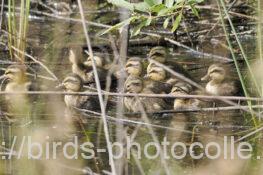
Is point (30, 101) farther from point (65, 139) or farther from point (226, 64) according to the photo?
point (226, 64)

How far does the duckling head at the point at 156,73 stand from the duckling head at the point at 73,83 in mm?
479

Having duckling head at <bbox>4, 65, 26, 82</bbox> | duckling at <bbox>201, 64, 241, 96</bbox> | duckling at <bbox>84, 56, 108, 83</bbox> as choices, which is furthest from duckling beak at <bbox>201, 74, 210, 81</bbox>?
duckling head at <bbox>4, 65, 26, 82</bbox>

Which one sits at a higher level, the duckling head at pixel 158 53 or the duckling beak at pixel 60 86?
the duckling head at pixel 158 53

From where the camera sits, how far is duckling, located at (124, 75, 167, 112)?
14.4 feet

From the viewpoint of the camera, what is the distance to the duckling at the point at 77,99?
449cm

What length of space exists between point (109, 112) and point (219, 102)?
62cm

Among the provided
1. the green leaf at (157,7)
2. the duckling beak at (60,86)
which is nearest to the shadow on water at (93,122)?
the duckling beak at (60,86)

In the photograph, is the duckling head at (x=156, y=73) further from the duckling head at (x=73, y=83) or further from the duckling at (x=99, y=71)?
the duckling head at (x=73, y=83)

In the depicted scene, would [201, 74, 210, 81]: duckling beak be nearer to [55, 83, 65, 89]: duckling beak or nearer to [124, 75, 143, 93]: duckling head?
[124, 75, 143, 93]: duckling head

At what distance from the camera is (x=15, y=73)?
4.70 metres

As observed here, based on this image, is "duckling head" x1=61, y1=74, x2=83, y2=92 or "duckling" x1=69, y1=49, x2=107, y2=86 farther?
"duckling" x1=69, y1=49, x2=107, y2=86

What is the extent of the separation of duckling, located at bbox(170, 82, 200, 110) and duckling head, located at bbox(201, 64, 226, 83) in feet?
0.57

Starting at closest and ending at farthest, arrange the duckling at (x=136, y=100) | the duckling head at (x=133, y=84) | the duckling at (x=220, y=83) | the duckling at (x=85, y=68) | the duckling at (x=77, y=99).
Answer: the duckling at (x=136, y=100) < the duckling at (x=77, y=99) < the duckling at (x=220, y=83) < the duckling head at (x=133, y=84) < the duckling at (x=85, y=68)

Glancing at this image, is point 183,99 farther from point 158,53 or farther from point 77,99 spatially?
point 158,53
